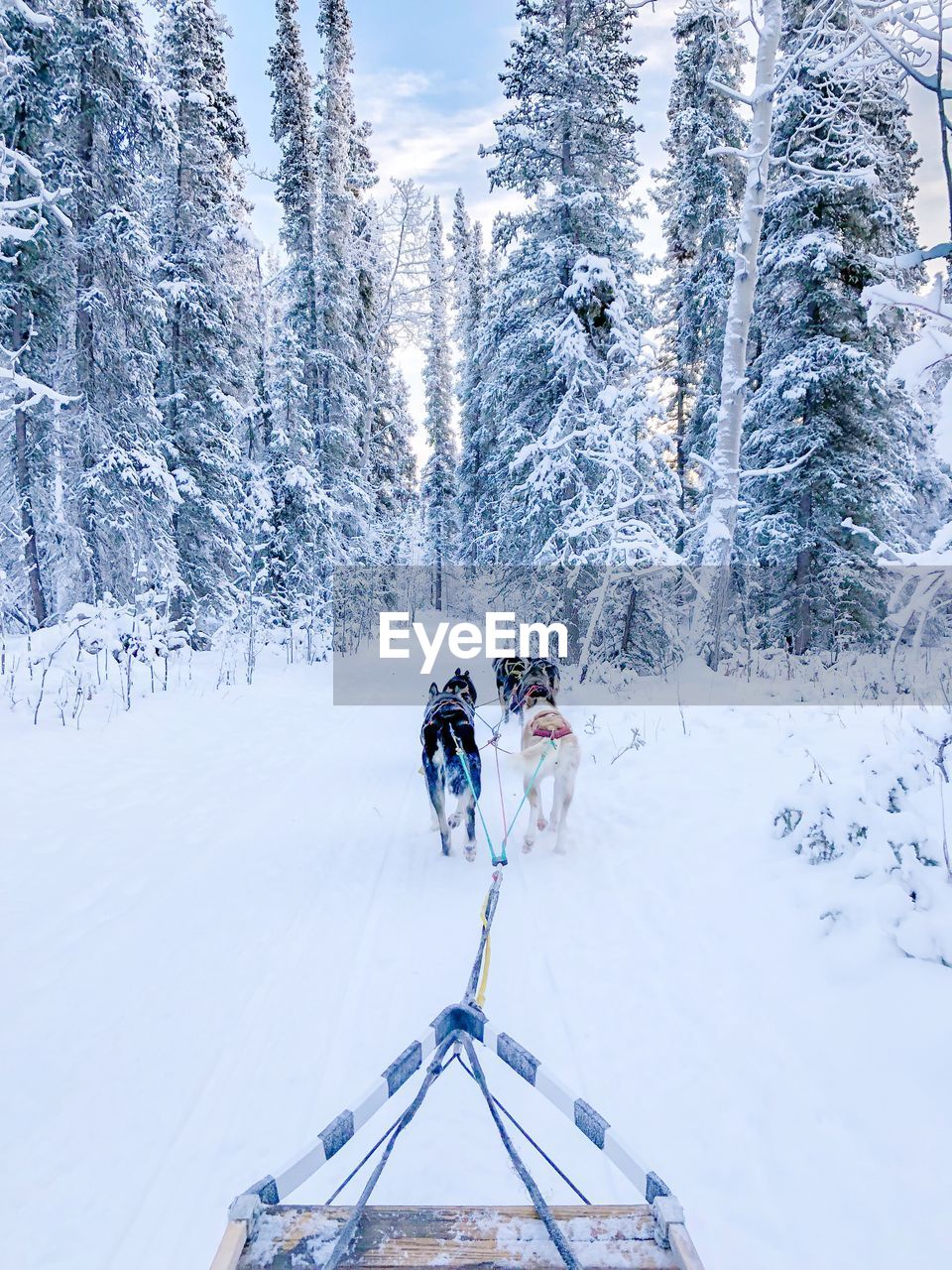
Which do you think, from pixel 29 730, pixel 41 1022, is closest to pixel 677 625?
pixel 29 730

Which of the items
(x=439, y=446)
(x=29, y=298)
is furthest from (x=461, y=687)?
(x=439, y=446)

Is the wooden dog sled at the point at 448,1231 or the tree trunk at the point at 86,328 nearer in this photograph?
the wooden dog sled at the point at 448,1231

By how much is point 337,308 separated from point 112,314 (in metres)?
7.78

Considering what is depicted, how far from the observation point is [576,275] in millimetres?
11656

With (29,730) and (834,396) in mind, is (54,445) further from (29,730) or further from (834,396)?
(834,396)

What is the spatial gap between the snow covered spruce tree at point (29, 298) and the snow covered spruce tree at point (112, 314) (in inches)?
15.7

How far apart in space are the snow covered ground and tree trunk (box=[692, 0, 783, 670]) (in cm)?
452

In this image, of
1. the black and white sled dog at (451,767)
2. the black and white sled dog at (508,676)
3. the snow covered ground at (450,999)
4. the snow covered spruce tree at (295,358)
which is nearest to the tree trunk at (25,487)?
the snow covered spruce tree at (295,358)

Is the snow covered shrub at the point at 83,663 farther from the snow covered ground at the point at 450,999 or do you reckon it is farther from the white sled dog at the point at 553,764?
the white sled dog at the point at 553,764

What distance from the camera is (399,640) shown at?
2298 cm

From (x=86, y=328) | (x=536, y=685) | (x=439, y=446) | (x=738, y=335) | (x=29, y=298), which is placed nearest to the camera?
(x=536, y=685)

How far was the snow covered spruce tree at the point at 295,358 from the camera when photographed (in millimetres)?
17078

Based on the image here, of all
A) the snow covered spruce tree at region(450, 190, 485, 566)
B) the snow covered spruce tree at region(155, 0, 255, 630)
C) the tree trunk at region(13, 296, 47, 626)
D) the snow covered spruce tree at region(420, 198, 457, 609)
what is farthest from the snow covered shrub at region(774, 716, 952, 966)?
the snow covered spruce tree at region(420, 198, 457, 609)

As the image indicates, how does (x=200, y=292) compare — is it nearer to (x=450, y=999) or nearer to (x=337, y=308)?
(x=337, y=308)
